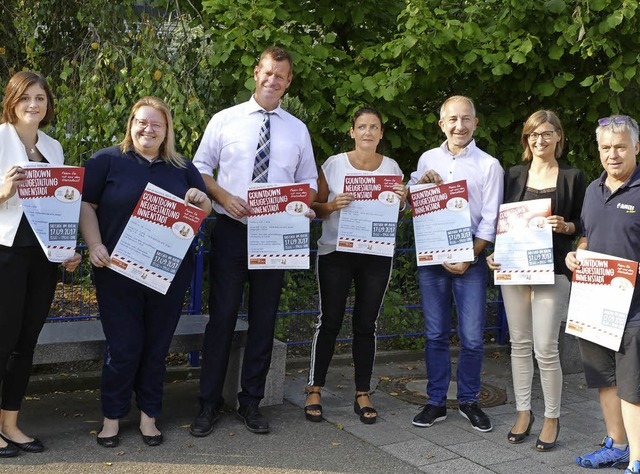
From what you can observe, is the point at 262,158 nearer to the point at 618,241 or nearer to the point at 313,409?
the point at 313,409

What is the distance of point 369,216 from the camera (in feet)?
17.5

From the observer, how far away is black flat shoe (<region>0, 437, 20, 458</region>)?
456 cm

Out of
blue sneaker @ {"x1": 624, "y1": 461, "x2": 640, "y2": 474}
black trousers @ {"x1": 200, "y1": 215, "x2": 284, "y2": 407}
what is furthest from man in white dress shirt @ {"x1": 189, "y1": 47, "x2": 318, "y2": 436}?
blue sneaker @ {"x1": 624, "y1": 461, "x2": 640, "y2": 474}

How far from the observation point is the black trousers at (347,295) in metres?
5.41

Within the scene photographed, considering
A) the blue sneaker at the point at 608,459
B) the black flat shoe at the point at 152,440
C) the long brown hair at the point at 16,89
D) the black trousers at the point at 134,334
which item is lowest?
the blue sneaker at the point at 608,459

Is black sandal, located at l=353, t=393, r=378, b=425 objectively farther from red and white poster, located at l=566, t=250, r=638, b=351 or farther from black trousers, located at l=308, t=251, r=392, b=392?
red and white poster, located at l=566, t=250, r=638, b=351

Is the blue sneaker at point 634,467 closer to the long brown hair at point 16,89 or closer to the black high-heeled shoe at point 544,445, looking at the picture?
the black high-heeled shoe at point 544,445

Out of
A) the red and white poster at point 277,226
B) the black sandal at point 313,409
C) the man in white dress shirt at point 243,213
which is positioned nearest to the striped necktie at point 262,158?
the man in white dress shirt at point 243,213

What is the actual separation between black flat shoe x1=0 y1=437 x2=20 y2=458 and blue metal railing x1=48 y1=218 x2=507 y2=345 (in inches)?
68.4

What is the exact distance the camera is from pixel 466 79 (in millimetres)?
7785

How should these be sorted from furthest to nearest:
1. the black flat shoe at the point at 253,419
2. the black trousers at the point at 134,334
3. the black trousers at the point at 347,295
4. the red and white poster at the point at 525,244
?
the black trousers at the point at 347,295
the black flat shoe at the point at 253,419
the red and white poster at the point at 525,244
the black trousers at the point at 134,334

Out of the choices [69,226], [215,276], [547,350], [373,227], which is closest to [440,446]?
[547,350]

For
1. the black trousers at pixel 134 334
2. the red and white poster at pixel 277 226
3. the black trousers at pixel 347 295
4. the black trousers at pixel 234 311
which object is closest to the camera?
the black trousers at pixel 134 334

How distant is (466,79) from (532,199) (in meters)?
3.07
